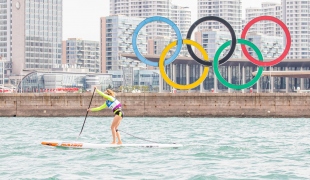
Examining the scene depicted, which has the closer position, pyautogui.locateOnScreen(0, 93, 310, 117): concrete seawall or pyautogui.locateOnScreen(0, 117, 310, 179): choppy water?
pyautogui.locateOnScreen(0, 117, 310, 179): choppy water

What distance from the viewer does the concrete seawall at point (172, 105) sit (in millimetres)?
68938

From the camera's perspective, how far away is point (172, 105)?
229ft

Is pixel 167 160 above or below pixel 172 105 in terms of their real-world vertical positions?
below

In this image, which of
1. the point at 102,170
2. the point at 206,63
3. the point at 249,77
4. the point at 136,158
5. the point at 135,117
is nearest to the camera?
the point at 102,170

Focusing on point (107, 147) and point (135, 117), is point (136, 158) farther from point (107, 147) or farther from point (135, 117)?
point (135, 117)

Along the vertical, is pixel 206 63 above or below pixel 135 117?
above

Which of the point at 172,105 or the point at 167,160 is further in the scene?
the point at 172,105

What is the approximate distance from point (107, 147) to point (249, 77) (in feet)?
443

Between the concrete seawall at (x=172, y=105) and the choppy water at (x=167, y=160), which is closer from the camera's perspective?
the choppy water at (x=167, y=160)

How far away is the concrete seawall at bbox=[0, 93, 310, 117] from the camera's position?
68.9 meters

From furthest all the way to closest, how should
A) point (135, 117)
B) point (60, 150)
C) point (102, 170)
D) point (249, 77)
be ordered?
point (249, 77) < point (135, 117) < point (60, 150) < point (102, 170)

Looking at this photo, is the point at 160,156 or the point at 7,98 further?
the point at 7,98

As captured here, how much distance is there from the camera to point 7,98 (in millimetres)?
71250

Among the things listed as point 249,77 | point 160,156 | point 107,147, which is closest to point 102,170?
point 160,156
